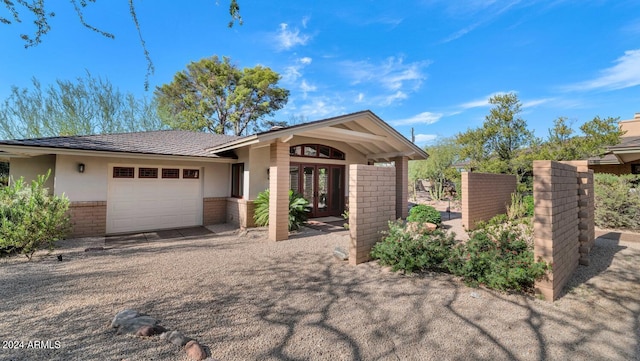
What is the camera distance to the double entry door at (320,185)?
9977mm

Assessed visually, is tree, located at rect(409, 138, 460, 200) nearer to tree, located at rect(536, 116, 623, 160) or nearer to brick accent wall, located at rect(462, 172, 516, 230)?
tree, located at rect(536, 116, 623, 160)

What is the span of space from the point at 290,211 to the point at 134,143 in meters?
6.03

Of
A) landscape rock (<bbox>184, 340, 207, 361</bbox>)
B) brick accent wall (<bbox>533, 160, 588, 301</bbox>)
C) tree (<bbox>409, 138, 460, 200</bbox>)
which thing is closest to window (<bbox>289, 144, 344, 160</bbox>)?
brick accent wall (<bbox>533, 160, 588, 301</bbox>)

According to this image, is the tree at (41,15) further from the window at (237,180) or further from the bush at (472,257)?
the window at (237,180)

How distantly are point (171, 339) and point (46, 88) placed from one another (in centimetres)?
2128

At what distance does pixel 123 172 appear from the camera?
8.46 m

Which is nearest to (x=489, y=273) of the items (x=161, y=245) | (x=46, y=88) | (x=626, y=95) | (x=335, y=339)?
(x=335, y=339)

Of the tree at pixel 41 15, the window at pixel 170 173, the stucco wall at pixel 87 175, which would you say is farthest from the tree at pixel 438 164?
the tree at pixel 41 15

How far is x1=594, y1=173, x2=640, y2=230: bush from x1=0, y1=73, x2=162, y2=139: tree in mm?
25613

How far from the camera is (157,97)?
805 inches

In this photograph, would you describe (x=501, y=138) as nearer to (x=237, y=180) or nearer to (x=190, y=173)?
(x=237, y=180)

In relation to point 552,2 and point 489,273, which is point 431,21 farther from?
point 489,273

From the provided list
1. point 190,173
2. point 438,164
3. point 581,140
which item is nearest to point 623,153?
point 581,140

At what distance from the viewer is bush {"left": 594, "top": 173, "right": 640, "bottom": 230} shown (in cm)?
799
